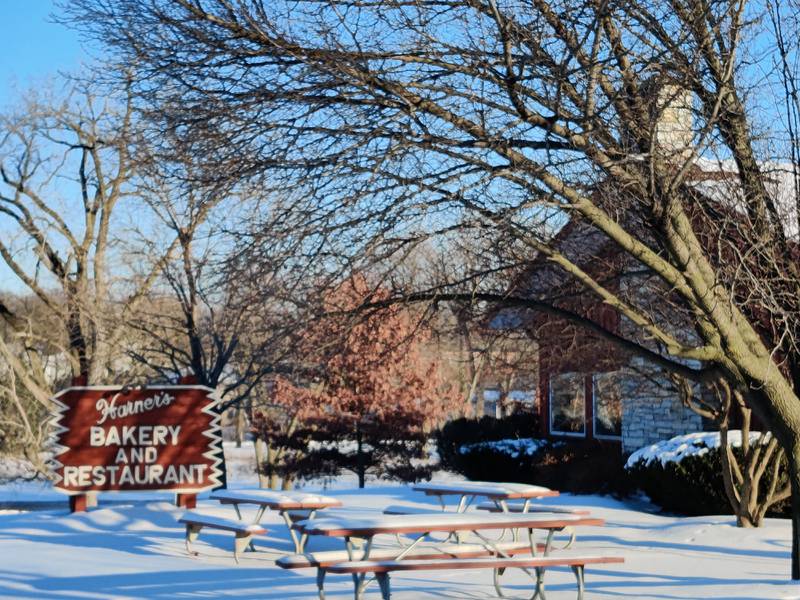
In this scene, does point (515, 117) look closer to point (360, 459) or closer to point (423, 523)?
point (423, 523)

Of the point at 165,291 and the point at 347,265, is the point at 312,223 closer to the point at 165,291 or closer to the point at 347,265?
the point at 347,265

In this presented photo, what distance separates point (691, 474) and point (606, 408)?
553 cm

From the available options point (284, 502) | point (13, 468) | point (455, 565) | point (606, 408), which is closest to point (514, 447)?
point (606, 408)

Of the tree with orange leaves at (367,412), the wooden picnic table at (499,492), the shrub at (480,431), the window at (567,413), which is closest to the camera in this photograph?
the wooden picnic table at (499,492)

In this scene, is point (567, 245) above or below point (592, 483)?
above

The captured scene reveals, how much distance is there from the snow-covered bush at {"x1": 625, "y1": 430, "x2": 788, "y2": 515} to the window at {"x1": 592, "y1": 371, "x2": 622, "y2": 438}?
1362 millimetres

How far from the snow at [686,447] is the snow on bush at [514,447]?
5115mm

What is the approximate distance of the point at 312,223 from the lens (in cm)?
789

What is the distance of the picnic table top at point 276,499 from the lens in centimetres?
1101

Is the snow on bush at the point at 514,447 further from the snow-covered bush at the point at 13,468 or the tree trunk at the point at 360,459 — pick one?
the snow-covered bush at the point at 13,468

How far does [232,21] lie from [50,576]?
526 cm

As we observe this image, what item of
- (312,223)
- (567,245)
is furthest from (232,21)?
(567,245)

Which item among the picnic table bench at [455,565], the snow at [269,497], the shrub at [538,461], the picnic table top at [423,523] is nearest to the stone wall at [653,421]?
the shrub at [538,461]

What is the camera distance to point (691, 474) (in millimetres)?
14969
